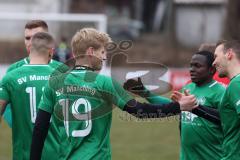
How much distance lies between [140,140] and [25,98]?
7880mm

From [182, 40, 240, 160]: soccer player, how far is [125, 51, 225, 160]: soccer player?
81cm

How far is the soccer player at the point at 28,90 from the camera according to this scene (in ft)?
25.3

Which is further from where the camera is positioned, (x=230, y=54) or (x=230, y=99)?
(x=230, y=54)

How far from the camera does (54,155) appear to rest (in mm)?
7754

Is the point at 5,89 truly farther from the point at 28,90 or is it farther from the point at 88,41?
the point at 88,41

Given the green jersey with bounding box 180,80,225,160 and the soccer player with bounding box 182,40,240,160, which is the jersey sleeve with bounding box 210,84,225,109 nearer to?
the green jersey with bounding box 180,80,225,160

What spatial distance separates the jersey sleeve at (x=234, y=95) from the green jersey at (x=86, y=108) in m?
0.84

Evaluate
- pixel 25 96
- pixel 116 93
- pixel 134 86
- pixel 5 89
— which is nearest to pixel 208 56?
pixel 134 86

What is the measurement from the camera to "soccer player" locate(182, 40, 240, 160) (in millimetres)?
6652

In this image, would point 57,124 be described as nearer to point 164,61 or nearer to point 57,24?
point 57,24

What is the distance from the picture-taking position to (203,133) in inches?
306

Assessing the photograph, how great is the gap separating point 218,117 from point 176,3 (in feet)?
127

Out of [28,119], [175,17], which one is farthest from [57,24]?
[28,119]

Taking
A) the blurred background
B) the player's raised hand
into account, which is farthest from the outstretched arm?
the blurred background
